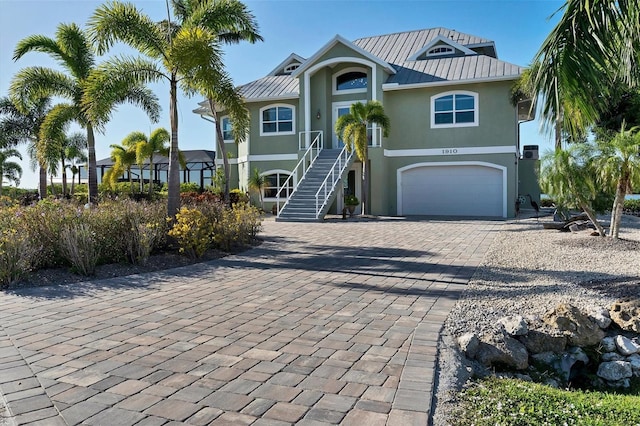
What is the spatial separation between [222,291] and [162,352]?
2559 millimetres

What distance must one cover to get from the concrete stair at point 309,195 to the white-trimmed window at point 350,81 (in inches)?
139

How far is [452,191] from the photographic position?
2305cm

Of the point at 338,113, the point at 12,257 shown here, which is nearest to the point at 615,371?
the point at 12,257

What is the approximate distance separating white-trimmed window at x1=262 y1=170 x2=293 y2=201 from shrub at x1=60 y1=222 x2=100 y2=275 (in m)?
16.9

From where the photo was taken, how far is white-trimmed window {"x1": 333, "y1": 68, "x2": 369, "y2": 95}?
23922mm

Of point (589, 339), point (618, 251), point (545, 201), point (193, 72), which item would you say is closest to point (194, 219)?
point (193, 72)

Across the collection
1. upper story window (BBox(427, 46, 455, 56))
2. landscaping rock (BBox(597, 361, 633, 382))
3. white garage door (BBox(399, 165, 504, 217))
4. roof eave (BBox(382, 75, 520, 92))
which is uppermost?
upper story window (BBox(427, 46, 455, 56))

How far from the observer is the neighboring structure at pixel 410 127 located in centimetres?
2169

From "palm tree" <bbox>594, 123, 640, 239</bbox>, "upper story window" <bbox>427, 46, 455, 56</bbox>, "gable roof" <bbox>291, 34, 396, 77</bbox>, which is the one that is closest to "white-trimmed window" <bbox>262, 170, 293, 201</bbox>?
"gable roof" <bbox>291, 34, 396, 77</bbox>

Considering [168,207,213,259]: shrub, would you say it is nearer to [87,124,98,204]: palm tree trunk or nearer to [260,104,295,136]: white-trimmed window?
[87,124,98,204]: palm tree trunk

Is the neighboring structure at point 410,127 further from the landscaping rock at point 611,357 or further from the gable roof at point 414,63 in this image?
the landscaping rock at point 611,357

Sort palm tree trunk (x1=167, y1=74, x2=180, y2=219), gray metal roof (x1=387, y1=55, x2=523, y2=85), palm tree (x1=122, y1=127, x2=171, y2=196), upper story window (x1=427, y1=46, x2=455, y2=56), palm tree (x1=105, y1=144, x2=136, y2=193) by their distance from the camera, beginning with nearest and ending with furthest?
palm tree trunk (x1=167, y1=74, x2=180, y2=219) → gray metal roof (x1=387, y1=55, x2=523, y2=85) → upper story window (x1=427, y1=46, x2=455, y2=56) → palm tree (x1=122, y1=127, x2=171, y2=196) → palm tree (x1=105, y1=144, x2=136, y2=193)

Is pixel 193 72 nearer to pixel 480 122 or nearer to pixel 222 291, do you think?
pixel 222 291

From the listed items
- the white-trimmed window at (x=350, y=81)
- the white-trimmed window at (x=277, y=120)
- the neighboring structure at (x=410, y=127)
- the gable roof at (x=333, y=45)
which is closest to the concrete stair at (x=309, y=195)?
the neighboring structure at (x=410, y=127)
